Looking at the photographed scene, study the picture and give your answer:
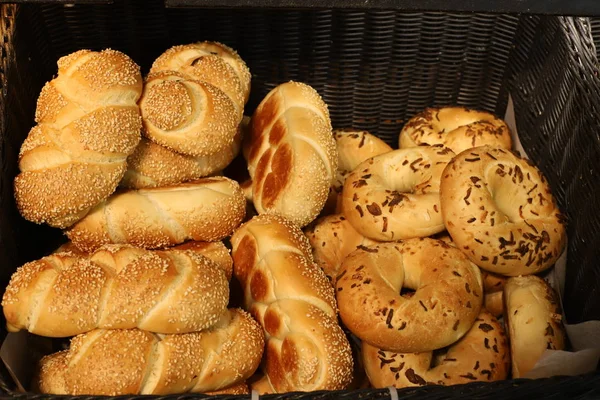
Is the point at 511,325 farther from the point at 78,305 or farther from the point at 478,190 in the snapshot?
the point at 78,305

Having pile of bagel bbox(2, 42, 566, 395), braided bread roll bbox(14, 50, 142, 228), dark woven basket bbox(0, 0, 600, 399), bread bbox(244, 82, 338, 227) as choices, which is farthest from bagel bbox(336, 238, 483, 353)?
braided bread roll bbox(14, 50, 142, 228)

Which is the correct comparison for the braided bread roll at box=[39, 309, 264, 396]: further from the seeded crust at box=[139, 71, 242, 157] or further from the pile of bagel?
the seeded crust at box=[139, 71, 242, 157]

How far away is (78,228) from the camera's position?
57.2 inches

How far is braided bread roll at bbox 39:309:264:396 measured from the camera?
3.89 ft

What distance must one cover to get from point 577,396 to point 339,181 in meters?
0.92

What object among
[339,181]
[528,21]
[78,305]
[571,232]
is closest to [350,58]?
[339,181]

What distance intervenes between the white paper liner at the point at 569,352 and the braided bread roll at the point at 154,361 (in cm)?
61

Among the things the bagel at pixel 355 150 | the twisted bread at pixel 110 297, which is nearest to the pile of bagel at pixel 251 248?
the twisted bread at pixel 110 297

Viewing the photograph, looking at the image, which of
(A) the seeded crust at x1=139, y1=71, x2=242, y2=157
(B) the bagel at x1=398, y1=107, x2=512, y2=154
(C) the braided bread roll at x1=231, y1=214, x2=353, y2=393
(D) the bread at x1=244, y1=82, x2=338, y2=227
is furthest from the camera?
(B) the bagel at x1=398, y1=107, x2=512, y2=154

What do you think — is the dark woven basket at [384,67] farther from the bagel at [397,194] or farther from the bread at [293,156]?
the bagel at [397,194]

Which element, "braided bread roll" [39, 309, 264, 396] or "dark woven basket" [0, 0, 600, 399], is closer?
"braided bread roll" [39, 309, 264, 396]

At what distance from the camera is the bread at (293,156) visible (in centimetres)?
156

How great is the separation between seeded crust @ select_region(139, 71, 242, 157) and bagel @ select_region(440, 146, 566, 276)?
59cm

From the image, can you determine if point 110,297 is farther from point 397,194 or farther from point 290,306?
point 397,194
